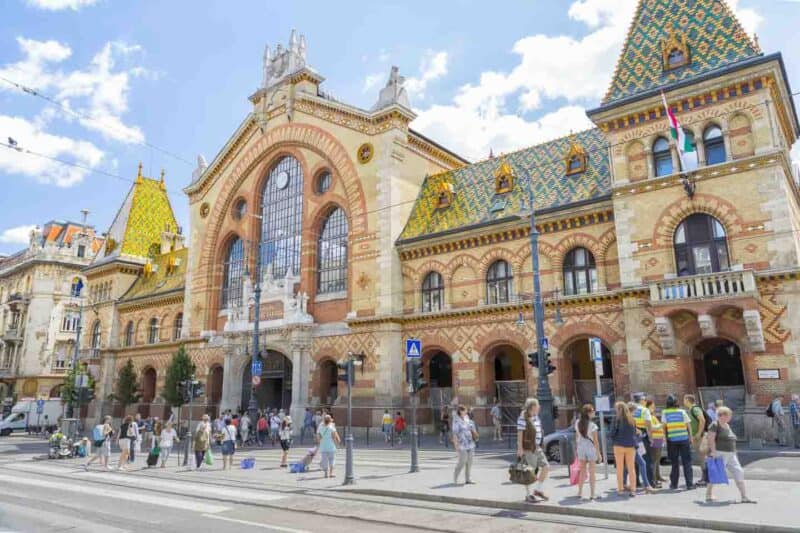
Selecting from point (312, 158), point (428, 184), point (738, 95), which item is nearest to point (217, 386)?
point (312, 158)

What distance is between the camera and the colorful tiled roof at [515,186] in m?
26.4

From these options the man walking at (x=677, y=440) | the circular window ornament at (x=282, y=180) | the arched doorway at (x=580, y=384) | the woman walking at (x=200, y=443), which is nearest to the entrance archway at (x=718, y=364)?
the arched doorway at (x=580, y=384)

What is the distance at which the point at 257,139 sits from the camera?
38875mm

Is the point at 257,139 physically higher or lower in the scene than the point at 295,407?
higher

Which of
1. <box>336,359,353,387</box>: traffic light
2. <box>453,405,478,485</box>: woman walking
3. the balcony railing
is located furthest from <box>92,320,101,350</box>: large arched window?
the balcony railing

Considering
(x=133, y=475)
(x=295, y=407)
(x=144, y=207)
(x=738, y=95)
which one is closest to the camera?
(x=133, y=475)

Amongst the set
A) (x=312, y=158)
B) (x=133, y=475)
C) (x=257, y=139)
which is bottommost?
(x=133, y=475)

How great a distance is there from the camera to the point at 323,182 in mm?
35469

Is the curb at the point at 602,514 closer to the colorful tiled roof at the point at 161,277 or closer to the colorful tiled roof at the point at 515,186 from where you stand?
the colorful tiled roof at the point at 515,186

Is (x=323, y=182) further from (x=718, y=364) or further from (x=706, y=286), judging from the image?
(x=718, y=364)

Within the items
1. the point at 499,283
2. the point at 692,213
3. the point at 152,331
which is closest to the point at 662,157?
the point at 692,213

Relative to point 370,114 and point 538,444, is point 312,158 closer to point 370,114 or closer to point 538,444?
point 370,114

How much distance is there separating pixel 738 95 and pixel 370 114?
59.2 ft

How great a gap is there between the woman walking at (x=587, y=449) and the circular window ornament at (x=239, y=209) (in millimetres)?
32322
